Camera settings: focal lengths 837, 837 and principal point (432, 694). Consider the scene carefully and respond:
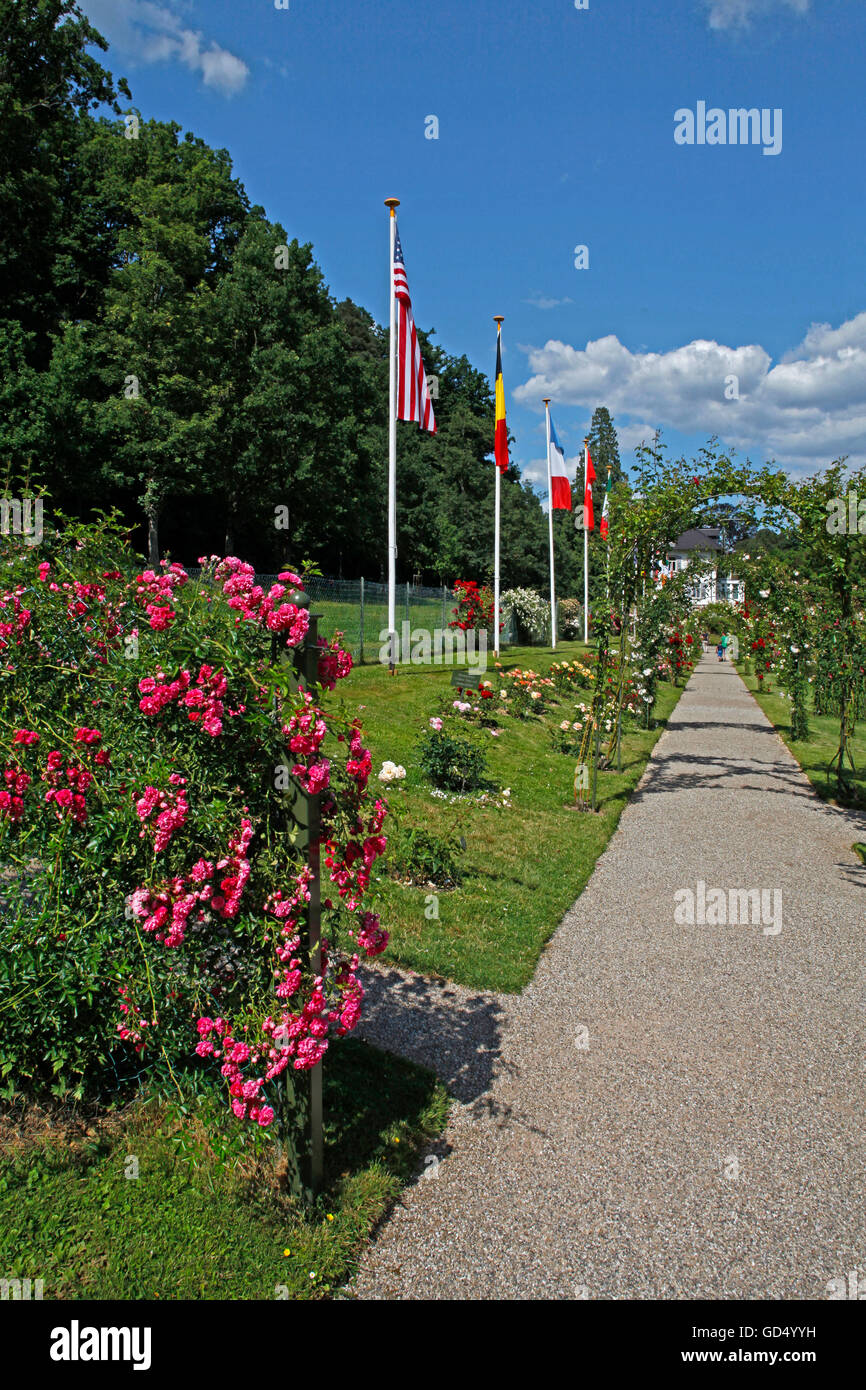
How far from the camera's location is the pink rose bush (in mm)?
2699

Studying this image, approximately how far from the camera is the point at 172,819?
262cm

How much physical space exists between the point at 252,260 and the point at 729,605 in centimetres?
2225

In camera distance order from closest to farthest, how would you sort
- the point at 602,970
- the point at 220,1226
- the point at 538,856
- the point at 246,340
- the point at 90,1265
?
the point at 90,1265
the point at 220,1226
the point at 602,970
the point at 538,856
the point at 246,340

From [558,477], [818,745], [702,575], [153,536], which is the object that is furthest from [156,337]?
[818,745]

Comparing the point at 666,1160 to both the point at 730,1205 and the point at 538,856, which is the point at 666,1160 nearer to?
the point at 730,1205

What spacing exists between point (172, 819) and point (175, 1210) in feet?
4.90

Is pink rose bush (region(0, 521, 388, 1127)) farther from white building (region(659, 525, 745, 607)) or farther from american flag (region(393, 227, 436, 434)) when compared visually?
american flag (region(393, 227, 436, 434))

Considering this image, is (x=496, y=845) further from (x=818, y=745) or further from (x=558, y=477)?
(x=558, y=477)

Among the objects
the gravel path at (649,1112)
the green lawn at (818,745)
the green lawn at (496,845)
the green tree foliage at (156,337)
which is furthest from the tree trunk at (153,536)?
the gravel path at (649,1112)

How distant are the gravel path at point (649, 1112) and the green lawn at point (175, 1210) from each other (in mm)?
181

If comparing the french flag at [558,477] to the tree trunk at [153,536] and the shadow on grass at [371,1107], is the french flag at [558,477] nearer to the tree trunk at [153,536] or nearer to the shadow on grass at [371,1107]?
the tree trunk at [153,536]

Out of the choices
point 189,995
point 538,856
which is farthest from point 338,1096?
point 538,856

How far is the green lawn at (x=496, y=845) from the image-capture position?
5504 mm

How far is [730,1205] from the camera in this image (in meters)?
3.34
